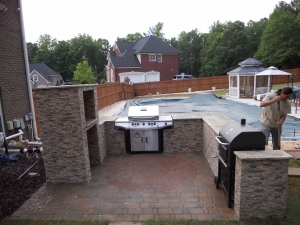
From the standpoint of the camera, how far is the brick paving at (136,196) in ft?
11.1

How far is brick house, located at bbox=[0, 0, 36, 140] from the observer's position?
6.46 m

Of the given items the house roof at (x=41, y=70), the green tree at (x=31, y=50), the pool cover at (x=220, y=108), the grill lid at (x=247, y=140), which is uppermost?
the green tree at (x=31, y=50)

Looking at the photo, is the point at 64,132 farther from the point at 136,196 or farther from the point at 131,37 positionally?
the point at 131,37

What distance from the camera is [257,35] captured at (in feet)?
121

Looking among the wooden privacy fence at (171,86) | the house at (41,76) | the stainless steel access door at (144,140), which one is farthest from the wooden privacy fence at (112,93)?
the house at (41,76)

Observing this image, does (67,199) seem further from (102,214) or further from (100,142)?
(100,142)

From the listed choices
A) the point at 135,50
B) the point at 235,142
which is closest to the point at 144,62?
the point at 135,50

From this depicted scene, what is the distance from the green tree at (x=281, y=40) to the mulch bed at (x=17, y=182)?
32.6m

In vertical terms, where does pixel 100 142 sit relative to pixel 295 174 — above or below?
above

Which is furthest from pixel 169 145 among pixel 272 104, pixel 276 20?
pixel 276 20

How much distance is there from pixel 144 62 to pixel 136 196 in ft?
88.9

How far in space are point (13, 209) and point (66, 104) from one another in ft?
6.29

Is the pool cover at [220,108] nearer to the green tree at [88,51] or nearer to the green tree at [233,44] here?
the green tree at [233,44]

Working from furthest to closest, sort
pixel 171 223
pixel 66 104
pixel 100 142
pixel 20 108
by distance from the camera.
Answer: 1. pixel 20 108
2. pixel 100 142
3. pixel 66 104
4. pixel 171 223
